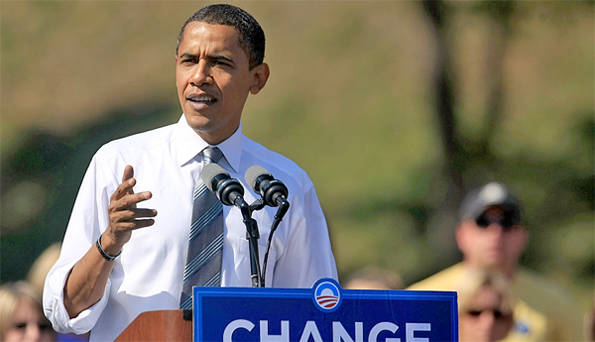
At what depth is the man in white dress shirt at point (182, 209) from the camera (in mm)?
2584

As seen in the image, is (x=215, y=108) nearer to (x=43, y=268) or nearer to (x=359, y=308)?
(x=359, y=308)

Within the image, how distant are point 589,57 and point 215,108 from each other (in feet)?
28.2

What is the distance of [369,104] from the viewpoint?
1055 centimetres

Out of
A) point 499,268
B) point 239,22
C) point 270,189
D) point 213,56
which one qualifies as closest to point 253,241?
point 270,189

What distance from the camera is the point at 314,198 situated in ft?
9.81

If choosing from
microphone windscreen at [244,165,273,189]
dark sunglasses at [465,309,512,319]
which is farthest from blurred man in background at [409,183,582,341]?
microphone windscreen at [244,165,273,189]

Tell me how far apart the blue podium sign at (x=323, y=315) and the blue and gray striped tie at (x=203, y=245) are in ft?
1.43

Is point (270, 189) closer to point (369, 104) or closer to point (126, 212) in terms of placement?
point (126, 212)

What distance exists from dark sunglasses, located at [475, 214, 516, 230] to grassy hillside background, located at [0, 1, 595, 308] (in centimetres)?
424

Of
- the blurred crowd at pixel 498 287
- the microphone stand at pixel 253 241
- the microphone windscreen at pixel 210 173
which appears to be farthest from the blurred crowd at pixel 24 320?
the microphone stand at pixel 253 241

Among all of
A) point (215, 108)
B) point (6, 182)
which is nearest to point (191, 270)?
point (215, 108)

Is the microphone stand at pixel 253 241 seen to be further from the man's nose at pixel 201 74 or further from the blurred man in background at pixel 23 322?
the blurred man in background at pixel 23 322

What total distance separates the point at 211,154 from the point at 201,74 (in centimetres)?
25

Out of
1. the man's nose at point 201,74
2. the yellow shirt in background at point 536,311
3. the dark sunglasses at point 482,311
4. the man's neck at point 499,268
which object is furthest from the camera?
the man's neck at point 499,268
